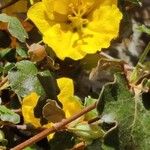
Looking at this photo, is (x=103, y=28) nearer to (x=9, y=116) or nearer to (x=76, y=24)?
(x=76, y=24)

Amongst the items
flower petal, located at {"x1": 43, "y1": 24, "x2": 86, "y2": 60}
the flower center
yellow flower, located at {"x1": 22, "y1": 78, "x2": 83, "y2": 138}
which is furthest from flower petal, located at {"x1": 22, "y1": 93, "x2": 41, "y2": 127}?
the flower center

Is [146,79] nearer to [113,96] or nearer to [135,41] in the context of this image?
[113,96]

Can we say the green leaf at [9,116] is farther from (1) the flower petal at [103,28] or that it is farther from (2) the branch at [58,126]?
(1) the flower petal at [103,28]

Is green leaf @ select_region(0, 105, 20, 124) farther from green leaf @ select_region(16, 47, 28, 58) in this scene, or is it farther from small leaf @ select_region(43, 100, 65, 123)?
green leaf @ select_region(16, 47, 28, 58)

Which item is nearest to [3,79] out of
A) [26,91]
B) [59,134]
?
[26,91]

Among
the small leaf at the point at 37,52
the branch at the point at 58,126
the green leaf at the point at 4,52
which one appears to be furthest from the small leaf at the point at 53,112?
the green leaf at the point at 4,52

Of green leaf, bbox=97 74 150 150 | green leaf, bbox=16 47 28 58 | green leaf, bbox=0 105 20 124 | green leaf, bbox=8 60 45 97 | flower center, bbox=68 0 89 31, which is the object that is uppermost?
flower center, bbox=68 0 89 31
